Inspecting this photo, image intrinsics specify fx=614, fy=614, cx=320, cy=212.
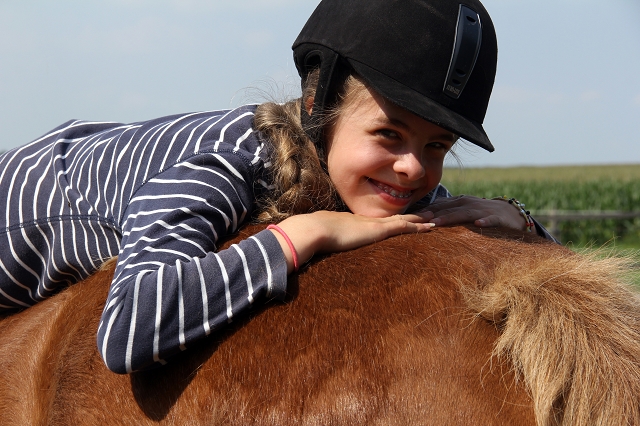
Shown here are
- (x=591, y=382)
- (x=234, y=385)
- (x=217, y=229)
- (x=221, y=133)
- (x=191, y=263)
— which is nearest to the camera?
(x=591, y=382)

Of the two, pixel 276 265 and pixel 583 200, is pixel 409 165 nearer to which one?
pixel 276 265

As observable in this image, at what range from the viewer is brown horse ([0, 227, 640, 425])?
1266mm

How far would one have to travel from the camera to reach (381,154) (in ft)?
6.23

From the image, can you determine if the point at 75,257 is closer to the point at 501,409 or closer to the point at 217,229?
the point at 217,229

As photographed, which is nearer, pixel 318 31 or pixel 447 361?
pixel 447 361

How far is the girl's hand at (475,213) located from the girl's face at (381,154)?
4.4 inches

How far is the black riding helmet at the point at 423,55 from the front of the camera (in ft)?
5.75

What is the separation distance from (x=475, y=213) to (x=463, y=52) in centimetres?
51

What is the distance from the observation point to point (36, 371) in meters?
1.78

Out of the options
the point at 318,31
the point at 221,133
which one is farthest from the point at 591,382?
the point at 318,31

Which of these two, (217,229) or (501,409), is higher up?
(217,229)

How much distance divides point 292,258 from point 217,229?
0.26m

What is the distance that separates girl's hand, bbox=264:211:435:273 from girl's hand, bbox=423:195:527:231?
0.10 metres

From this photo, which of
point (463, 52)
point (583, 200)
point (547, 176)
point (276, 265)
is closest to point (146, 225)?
point (276, 265)
